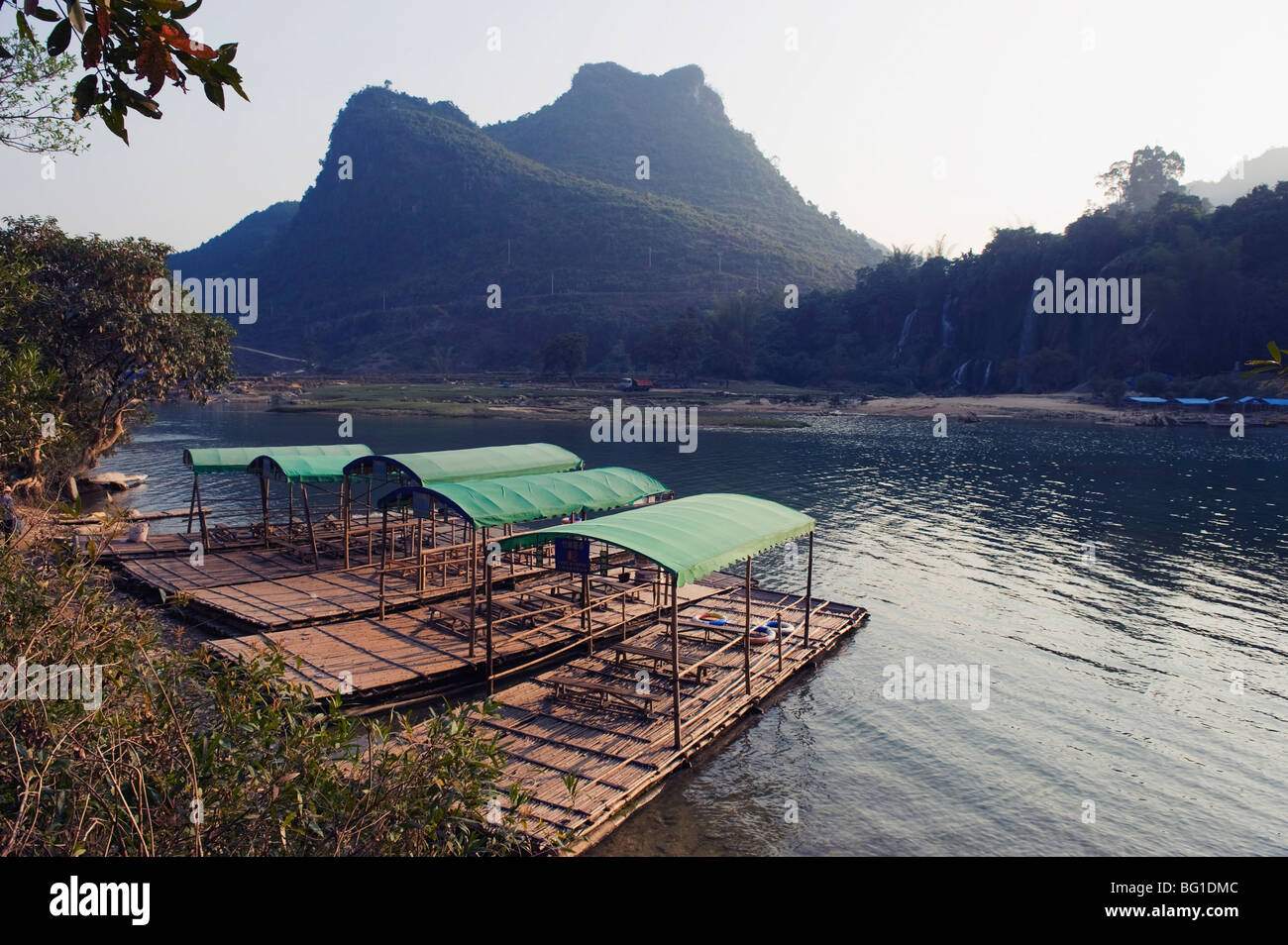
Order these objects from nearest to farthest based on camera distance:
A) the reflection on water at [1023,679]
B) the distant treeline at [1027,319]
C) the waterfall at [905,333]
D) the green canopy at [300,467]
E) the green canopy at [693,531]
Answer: the reflection on water at [1023,679]
the green canopy at [693,531]
the green canopy at [300,467]
the distant treeline at [1027,319]
the waterfall at [905,333]

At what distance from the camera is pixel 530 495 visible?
22.8 m

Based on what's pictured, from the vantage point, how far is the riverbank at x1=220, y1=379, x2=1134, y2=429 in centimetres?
9000

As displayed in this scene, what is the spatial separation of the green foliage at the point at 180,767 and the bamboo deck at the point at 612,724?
150 inches

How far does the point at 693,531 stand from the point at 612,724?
14.6ft

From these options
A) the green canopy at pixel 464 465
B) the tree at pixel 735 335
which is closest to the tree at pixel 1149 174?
the tree at pixel 735 335

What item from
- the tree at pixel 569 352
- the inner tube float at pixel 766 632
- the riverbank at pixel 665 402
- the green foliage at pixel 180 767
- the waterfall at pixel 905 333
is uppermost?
the waterfall at pixel 905 333

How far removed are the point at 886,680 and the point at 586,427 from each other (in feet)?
212

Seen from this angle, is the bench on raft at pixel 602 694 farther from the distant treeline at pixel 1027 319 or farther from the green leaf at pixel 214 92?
the distant treeline at pixel 1027 319

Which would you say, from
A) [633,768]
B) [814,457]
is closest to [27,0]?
[633,768]

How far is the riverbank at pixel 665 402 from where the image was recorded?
3543 inches

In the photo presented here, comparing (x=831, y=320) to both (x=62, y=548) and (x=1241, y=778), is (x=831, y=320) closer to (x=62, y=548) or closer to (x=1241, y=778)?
(x=1241, y=778)

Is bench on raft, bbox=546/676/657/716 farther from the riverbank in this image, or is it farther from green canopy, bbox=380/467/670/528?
the riverbank

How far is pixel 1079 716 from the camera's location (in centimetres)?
1950

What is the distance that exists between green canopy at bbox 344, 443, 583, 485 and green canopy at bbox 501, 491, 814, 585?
7.56 m
